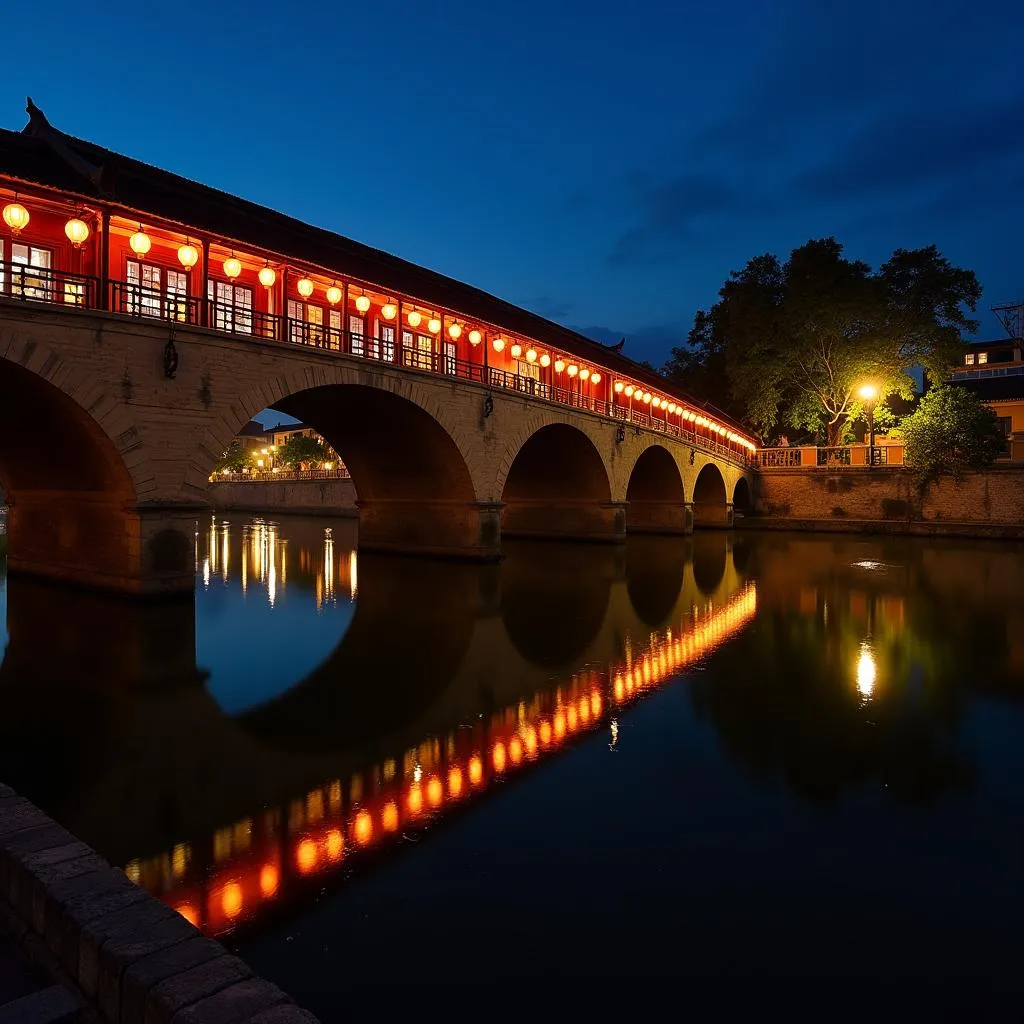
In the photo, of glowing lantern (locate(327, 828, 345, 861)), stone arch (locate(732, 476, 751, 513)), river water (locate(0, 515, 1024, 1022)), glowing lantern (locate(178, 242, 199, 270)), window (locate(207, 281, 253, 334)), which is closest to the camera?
river water (locate(0, 515, 1024, 1022))

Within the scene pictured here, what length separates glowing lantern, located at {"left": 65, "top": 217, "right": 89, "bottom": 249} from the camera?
13.9 meters

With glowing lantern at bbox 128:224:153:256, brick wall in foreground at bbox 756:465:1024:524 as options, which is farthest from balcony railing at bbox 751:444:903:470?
glowing lantern at bbox 128:224:153:256

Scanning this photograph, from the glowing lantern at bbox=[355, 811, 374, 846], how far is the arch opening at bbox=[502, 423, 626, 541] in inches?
956

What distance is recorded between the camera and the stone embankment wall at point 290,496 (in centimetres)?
5722

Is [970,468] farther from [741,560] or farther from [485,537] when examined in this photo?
[485,537]

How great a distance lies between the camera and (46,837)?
365 centimetres

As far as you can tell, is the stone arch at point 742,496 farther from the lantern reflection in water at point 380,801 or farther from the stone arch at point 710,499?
the lantern reflection in water at point 380,801

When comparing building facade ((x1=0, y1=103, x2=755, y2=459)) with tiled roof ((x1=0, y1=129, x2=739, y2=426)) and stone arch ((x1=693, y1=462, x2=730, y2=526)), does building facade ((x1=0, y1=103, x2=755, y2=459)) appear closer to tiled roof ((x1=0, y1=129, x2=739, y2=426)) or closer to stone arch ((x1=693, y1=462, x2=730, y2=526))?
tiled roof ((x1=0, y1=129, x2=739, y2=426))

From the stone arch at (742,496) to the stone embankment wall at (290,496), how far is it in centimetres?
3075

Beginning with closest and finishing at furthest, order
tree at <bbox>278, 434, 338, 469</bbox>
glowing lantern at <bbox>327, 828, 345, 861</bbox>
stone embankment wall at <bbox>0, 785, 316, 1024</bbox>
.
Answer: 1. stone embankment wall at <bbox>0, 785, 316, 1024</bbox>
2. glowing lantern at <bbox>327, 828, 345, 861</bbox>
3. tree at <bbox>278, 434, 338, 469</bbox>

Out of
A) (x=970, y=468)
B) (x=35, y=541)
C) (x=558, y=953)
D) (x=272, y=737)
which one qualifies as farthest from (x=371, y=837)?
(x=970, y=468)

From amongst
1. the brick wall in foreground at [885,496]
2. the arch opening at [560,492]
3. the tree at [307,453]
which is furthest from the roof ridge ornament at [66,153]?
the tree at [307,453]

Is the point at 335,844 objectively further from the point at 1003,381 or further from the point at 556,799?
the point at 1003,381

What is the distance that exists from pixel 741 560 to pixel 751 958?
24040 mm
